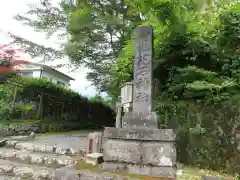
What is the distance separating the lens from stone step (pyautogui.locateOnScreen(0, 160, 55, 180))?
15.8 ft

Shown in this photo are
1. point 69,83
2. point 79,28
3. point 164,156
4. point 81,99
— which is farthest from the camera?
point 69,83

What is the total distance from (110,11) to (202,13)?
5.89 m

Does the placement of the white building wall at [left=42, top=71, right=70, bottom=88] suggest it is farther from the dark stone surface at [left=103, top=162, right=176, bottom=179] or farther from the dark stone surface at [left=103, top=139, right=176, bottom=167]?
the dark stone surface at [left=103, top=162, right=176, bottom=179]

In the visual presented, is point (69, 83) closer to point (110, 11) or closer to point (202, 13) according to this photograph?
point (110, 11)

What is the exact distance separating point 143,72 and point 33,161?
3812mm

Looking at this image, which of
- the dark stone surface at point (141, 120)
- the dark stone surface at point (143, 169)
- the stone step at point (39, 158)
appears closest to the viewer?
the dark stone surface at point (143, 169)

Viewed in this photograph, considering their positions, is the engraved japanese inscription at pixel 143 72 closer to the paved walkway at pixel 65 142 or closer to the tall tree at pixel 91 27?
the paved walkway at pixel 65 142

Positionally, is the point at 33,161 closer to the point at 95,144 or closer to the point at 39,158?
the point at 39,158

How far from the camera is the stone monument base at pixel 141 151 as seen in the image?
4070mm

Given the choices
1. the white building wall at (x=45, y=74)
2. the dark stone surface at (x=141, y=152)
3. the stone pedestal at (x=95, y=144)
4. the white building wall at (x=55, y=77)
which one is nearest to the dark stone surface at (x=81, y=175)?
the dark stone surface at (x=141, y=152)

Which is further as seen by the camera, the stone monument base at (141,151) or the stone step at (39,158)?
the stone step at (39,158)

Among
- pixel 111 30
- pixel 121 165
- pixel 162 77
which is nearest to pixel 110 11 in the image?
pixel 111 30

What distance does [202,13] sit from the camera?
23.6ft

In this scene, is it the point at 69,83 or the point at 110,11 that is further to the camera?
the point at 69,83
